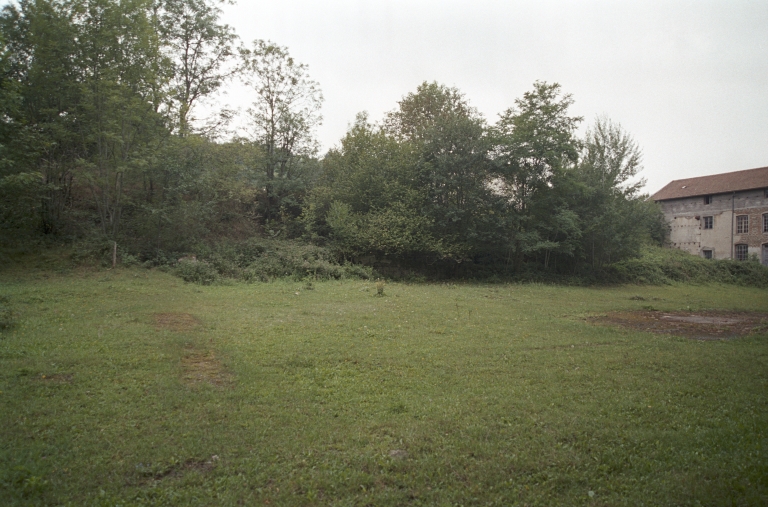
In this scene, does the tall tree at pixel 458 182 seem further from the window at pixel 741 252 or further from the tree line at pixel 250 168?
the window at pixel 741 252

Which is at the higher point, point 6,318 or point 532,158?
point 532,158

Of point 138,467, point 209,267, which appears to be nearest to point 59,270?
point 209,267

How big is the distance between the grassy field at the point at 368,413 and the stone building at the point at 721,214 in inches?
1471

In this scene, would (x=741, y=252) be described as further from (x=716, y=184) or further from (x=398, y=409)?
(x=398, y=409)

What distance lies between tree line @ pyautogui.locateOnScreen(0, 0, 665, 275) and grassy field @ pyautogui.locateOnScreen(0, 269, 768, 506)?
34.0 ft

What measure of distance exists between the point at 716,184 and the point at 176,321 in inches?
1972

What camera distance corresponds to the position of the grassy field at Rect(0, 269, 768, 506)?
4238mm

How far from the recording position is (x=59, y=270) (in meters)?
17.0

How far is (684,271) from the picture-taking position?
32.1 m

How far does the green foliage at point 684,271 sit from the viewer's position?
29375 millimetres

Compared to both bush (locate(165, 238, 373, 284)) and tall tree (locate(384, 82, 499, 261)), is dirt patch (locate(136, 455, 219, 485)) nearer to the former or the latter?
bush (locate(165, 238, 373, 284))

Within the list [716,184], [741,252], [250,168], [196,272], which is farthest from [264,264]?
[716,184]

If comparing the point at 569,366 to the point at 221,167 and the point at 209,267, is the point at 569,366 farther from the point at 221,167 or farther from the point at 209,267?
the point at 221,167

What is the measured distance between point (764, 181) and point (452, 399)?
154ft
